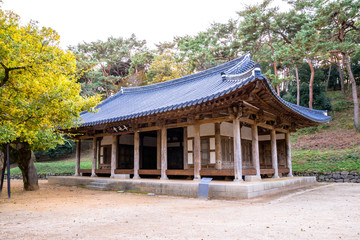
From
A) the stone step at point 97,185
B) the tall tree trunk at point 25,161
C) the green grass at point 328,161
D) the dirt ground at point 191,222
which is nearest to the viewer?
the dirt ground at point 191,222

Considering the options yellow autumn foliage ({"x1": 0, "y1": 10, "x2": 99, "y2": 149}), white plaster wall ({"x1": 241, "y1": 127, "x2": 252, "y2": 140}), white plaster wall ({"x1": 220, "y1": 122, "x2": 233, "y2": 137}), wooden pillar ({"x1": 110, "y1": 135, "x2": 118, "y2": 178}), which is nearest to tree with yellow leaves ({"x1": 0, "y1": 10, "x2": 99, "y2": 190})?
yellow autumn foliage ({"x1": 0, "y1": 10, "x2": 99, "y2": 149})

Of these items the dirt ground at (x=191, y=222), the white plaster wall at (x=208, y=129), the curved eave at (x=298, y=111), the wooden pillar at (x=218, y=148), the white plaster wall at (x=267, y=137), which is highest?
the curved eave at (x=298, y=111)

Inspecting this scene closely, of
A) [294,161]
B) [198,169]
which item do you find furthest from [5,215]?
[294,161]

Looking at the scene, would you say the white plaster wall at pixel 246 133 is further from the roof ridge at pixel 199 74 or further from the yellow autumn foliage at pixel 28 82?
the yellow autumn foliage at pixel 28 82

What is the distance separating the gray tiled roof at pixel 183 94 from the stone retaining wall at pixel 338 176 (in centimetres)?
373

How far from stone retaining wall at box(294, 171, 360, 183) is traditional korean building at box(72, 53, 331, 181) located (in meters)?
2.94

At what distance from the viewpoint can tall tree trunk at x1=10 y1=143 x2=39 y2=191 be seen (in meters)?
11.5

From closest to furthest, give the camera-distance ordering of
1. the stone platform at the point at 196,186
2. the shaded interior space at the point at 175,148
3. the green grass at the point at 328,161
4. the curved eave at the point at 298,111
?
the stone platform at the point at 196,186
the curved eave at the point at 298,111
the shaded interior space at the point at 175,148
the green grass at the point at 328,161

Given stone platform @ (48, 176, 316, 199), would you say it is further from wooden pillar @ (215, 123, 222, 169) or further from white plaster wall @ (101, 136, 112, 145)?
white plaster wall @ (101, 136, 112, 145)

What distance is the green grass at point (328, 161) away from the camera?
1595cm

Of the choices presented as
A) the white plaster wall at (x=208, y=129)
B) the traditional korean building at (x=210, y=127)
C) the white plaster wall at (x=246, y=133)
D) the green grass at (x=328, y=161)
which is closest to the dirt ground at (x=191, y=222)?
the traditional korean building at (x=210, y=127)

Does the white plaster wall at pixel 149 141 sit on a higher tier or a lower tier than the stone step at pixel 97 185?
higher

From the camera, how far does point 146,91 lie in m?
18.6

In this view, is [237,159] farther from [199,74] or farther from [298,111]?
[199,74]
